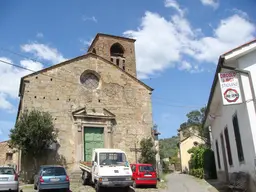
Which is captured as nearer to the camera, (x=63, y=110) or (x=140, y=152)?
(x=63, y=110)

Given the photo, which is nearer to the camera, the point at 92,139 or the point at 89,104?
the point at 92,139

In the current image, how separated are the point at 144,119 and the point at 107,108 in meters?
3.43

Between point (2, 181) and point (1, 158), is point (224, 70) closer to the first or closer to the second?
point (2, 181)

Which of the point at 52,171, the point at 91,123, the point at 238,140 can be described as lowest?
the point at 52,171

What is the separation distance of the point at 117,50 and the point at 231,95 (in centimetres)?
2429

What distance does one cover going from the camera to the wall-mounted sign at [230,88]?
30.2 ft

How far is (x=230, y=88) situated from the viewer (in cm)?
945

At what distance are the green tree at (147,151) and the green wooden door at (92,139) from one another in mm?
3275

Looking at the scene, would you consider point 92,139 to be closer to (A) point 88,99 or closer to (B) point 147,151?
(A) point 88,99

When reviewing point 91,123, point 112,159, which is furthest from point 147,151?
point 112,159

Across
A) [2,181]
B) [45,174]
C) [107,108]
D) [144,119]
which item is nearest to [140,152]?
[144,119]

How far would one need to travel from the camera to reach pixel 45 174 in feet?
40.4

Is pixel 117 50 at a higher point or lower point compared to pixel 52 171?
higher

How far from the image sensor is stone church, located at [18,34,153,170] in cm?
1989
